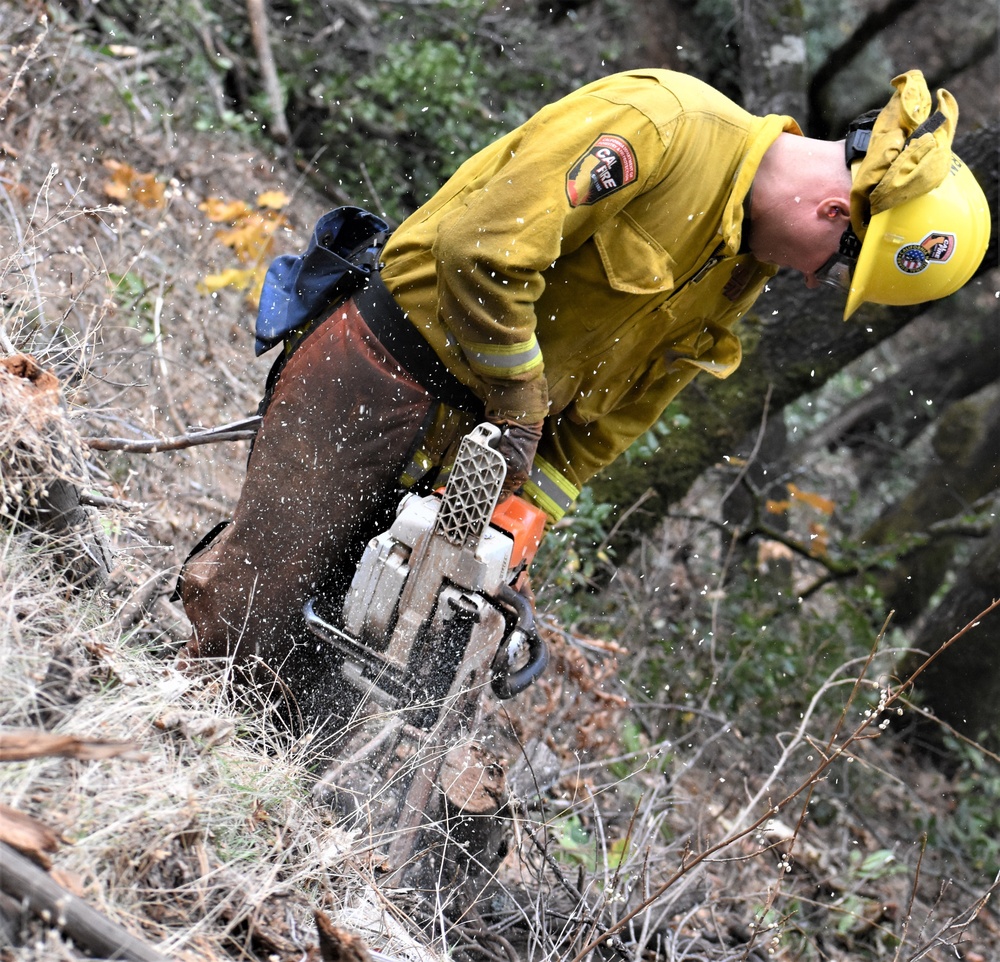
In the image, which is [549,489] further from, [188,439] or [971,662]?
[971,662]

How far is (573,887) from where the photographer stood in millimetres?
2979

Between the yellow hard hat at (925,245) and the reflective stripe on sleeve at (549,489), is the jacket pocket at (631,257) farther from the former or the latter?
the reflective stripe on sleeve at (549,489)

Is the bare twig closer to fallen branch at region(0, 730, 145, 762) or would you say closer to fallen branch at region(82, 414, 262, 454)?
fallen branch at region(82, 414, 262, 454)

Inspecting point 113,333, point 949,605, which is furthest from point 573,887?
point 949,605

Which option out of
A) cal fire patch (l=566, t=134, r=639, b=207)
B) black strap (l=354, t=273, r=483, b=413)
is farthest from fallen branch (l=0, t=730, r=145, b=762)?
cal fire patch (l=566, t=134, r=639, b=207)

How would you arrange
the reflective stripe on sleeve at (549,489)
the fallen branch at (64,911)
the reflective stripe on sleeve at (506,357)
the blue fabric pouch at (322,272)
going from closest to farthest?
the fallen branch at (64,911) → the reflective stripe on sleeve at (506,357) → the blue fabric pouch at (322,272) → the reflective stripe on sleeve at (549,489)

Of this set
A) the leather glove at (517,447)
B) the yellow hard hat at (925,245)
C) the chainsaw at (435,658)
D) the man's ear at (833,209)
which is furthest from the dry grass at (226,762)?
the man's ear at (833,209)

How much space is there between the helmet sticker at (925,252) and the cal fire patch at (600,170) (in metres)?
0.77

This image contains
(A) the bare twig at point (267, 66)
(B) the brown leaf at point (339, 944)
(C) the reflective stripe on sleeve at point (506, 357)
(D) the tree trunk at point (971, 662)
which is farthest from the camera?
(A) the bare twig at point (267, 66)

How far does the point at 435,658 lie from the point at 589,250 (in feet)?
3.66

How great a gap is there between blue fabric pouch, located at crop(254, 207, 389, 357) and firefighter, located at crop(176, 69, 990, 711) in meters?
0.01

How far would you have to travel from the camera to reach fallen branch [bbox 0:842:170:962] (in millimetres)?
1376

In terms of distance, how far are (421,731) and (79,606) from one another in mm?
→ 854

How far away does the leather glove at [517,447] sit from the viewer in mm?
2543
